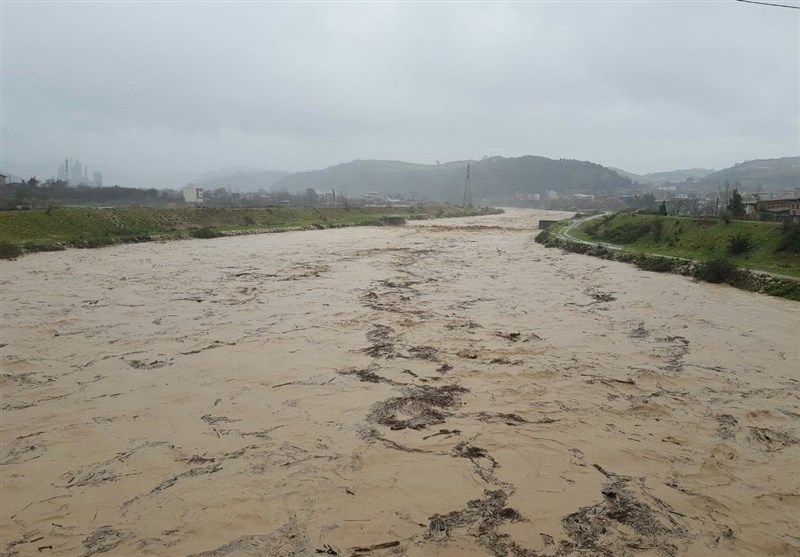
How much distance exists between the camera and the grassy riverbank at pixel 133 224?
24578 millimetres

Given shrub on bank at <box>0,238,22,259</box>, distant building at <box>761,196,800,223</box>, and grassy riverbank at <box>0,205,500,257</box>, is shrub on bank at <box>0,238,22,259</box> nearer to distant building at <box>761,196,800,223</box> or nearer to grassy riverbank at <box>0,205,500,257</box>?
grassy riverbank at <box>0,205,500,257</box>

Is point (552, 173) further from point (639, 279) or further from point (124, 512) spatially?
point (124, 512)

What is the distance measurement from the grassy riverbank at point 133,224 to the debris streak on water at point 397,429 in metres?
15.5

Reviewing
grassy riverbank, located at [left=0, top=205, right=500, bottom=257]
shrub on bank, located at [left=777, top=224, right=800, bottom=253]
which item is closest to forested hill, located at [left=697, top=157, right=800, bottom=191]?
grassy riverbank, located at [left=0, top=205, right=500, bottom=257]

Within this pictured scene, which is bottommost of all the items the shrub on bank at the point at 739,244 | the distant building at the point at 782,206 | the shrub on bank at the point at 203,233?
the shrub on bank at the point at 739,244

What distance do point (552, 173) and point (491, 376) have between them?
15938 cm

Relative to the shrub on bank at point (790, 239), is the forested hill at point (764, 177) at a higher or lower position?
higher

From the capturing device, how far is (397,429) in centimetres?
551

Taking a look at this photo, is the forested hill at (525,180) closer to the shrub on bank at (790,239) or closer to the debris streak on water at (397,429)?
the shrub on bank at (790,239)

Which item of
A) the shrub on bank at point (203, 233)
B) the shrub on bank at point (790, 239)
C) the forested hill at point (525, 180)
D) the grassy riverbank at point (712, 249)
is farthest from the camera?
the forested hill at point (525, 180)

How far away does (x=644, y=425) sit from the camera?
5676 millimetres

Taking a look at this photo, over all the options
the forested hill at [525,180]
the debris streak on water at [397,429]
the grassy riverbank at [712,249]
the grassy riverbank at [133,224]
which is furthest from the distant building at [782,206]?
the forested hill at [525,180]

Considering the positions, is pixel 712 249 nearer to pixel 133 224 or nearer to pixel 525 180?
pixel 133 224

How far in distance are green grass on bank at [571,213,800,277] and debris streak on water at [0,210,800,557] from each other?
15.9ft
